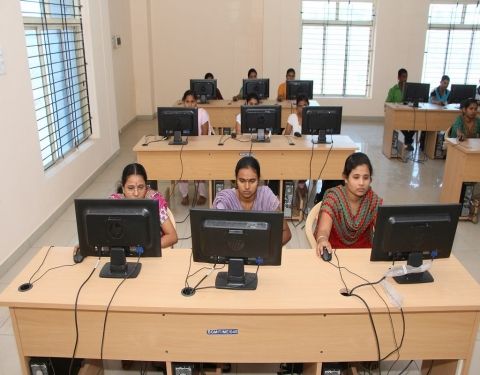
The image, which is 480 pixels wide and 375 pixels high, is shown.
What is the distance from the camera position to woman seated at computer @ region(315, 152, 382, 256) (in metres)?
2.73

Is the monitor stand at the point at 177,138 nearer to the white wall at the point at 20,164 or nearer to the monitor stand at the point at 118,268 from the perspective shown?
the white wall at the point at 20,164

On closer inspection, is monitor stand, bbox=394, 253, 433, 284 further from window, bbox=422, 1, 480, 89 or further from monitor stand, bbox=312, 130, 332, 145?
window, bbox=422, 1, 480, 89

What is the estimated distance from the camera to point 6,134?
3.81 meters

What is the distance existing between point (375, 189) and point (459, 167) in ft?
4.00

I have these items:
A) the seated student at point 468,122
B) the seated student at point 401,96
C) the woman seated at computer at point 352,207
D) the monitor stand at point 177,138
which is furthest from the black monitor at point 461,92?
the woman seated at computer at point 352,207

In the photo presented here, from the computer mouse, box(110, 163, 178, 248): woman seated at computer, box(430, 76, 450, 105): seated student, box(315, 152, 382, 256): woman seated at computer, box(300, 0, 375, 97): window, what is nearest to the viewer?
the computer mouse

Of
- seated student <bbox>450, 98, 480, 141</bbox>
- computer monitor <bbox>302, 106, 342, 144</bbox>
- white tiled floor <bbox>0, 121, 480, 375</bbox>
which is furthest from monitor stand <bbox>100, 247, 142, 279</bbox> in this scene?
seated student <bbox>450, 98, 480, 141</bbox>

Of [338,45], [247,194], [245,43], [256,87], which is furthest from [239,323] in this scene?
[338,45]

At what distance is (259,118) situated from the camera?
482 cm

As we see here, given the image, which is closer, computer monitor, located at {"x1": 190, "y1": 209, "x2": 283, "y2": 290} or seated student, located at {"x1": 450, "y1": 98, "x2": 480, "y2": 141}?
computer monitor, located at {"x1": 190, "y1": 209, "x2": 283, "y2": 290}

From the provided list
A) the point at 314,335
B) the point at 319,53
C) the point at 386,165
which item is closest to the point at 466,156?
the point at 386,165

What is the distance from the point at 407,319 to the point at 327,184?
2.99 m

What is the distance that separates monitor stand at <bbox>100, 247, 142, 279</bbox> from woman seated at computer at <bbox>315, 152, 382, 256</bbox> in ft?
3.65

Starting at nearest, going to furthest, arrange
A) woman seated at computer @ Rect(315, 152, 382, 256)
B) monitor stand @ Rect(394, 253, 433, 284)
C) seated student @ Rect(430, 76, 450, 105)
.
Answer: monitor stand @ Rect(394, 253, 433, 284) < woman seated at computer @ Rect(315, 152, 382, 256) < seated student @ Rect(430, 76, 450, 105)
